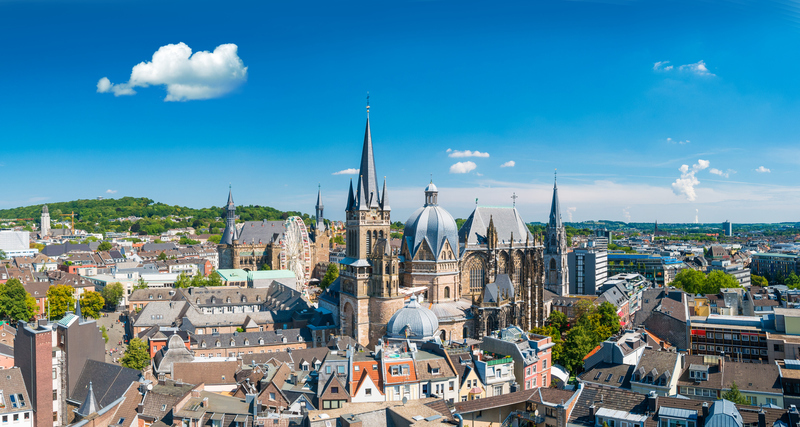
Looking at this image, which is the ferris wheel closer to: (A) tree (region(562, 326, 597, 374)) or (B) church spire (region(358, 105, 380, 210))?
(B) church spire (region(358, 105, 380, 210))

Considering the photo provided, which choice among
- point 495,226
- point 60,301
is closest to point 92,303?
point 60,301

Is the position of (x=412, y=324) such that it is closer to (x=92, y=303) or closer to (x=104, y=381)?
(x=104, y=381)

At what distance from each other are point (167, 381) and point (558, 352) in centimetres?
3967

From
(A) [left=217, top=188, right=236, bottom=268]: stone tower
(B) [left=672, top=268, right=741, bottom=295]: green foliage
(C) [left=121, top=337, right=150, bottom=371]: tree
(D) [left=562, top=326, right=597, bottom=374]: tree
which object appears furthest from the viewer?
(A) [left=217, top=188, right=236, bottom=268]: stone tower

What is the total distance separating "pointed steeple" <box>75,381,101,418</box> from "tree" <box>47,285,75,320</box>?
2110 inches

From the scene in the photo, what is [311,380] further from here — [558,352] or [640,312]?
[640,312]

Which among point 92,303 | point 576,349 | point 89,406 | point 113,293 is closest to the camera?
point 89,406

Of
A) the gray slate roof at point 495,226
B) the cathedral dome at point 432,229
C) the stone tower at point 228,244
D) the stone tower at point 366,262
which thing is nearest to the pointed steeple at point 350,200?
the stone tower at point 366,262

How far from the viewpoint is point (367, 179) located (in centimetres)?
7119

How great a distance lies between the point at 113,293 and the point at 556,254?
262 ft

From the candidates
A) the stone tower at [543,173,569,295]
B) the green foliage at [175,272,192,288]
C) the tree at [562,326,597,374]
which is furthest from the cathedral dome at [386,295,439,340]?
the green foliage at [175,272,192,288]

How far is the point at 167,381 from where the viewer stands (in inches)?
1795

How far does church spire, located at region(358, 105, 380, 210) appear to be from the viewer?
70.4m

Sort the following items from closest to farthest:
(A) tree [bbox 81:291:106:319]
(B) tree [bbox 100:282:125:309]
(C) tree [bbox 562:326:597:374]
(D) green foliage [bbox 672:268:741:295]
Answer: (C) tree [bbox 562:326:597:374], (A) tree [bbox 81:291:106:319], (D) green foliage [bbox 672:268:741:295], (B) tree [bbox 100:282:125:309]
